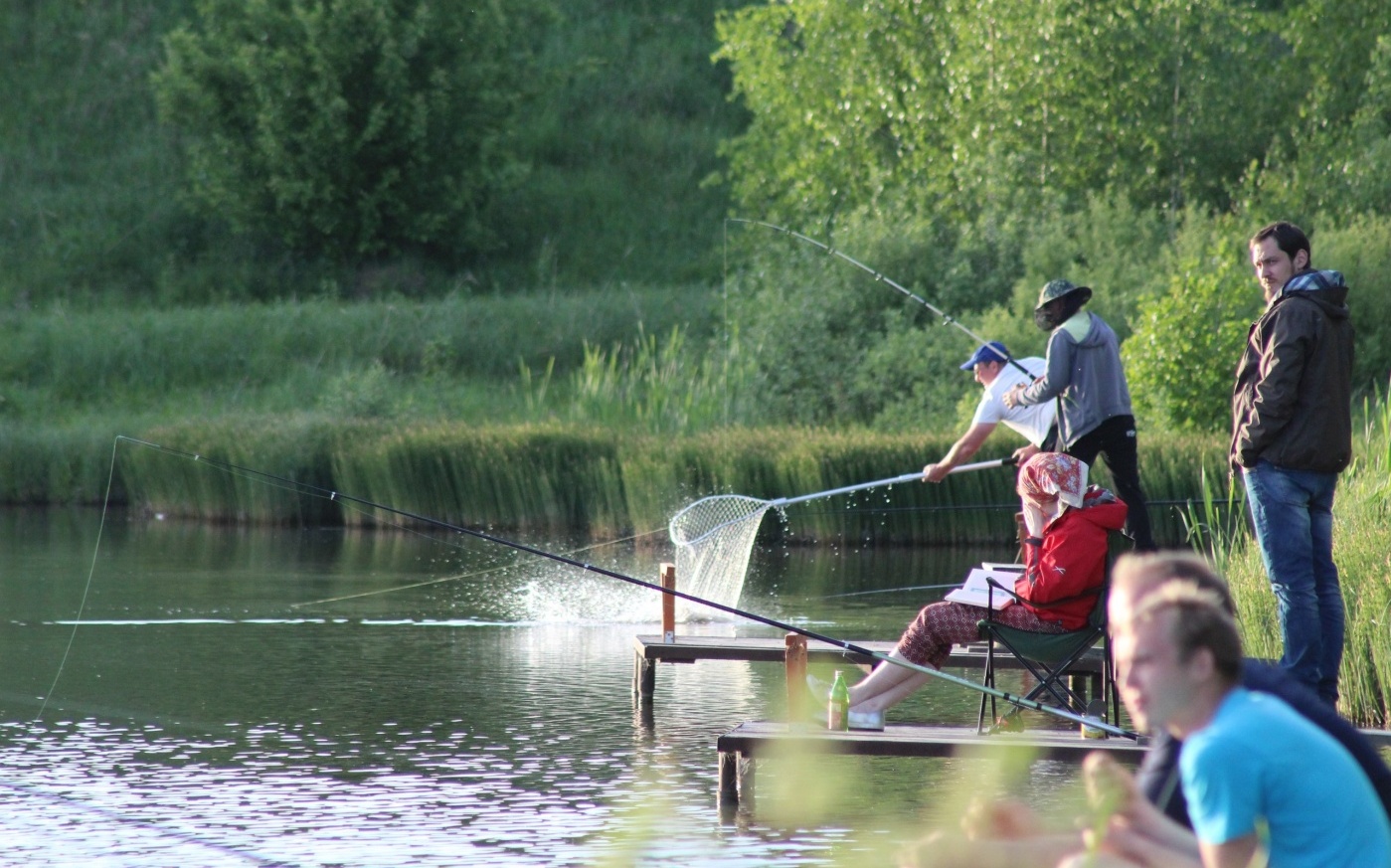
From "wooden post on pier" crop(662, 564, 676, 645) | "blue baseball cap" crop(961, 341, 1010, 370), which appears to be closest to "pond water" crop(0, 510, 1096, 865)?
"wooden post on pier" crop(662, 564, 676, 645)

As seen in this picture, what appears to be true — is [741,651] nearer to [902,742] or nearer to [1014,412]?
[1014,412]

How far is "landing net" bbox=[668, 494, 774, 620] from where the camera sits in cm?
1042

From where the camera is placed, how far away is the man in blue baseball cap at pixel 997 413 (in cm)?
862

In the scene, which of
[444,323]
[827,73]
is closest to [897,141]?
[827,73]

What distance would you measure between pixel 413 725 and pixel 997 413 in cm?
288

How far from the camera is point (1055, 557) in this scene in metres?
6.86

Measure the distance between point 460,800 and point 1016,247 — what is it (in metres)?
20.0

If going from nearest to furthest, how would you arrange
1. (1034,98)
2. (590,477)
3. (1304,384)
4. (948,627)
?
1. (1304,384)
2. (948,627)
3. (590,477)
4. (1034,98)

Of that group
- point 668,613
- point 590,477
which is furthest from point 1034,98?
point 668,613

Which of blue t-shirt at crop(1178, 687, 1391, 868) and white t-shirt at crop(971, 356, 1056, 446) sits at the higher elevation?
white t-shirt at crop(971, 356, 1056, 446)

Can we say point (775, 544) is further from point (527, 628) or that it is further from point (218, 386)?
point (218, 386)

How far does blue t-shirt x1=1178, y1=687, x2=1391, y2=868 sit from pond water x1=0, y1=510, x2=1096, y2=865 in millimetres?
337

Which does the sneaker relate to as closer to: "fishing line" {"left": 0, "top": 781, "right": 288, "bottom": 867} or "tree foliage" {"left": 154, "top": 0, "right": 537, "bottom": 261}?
"fishing line" {"left": 0, "top": 781, "right": 288, "bottom": 867}

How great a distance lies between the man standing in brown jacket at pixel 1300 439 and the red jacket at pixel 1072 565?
0.58 metres
